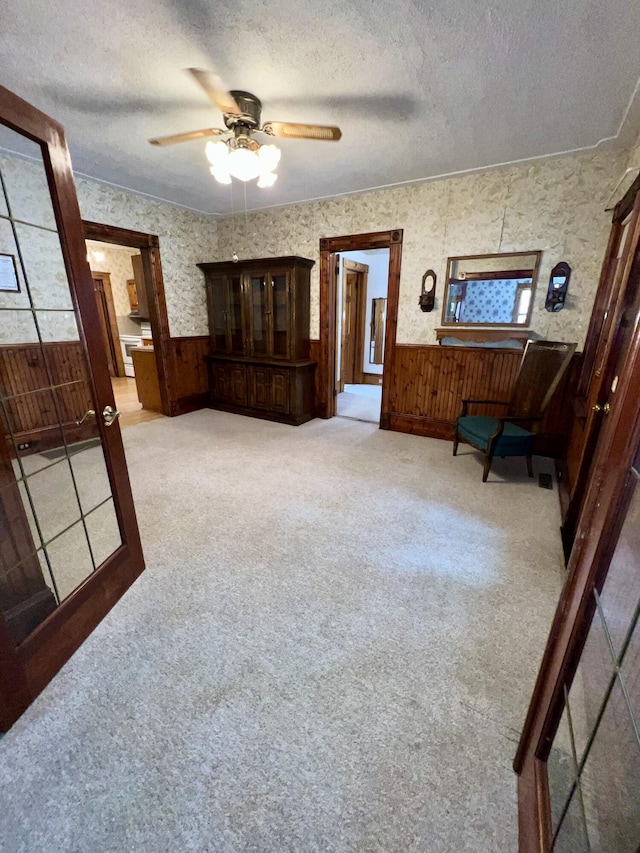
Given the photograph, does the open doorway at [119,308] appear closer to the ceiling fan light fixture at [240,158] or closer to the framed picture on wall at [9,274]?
the framed picture on wall at [9,274]

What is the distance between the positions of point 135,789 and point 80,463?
1.61m

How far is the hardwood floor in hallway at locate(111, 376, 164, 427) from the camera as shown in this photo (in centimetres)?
464

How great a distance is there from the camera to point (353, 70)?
190 centimetres

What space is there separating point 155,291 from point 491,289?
13.0 feet

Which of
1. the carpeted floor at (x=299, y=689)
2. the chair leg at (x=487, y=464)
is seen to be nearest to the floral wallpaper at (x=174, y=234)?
the carpeted floor at (x=299, y=689)

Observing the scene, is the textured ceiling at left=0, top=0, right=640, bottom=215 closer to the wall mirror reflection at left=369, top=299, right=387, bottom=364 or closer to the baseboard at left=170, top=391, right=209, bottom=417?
the baseboard at left=170, top=391, right=209, bottom=417

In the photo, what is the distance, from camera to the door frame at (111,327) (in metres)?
7.02

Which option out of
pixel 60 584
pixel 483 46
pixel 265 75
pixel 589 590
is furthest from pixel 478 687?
pixel 265 75

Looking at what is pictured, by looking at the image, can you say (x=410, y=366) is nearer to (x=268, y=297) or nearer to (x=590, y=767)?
(x=268, y=297)

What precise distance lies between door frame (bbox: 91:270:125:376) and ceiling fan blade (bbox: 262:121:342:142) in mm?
6314

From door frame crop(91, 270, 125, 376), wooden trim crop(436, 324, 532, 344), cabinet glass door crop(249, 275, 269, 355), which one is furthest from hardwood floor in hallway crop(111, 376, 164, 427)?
wooden trim crop(436, 324, 532, 344)

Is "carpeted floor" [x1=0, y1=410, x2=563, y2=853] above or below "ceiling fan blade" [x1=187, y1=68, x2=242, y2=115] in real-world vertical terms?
below

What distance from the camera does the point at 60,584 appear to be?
175cm

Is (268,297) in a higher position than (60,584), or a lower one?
higher
